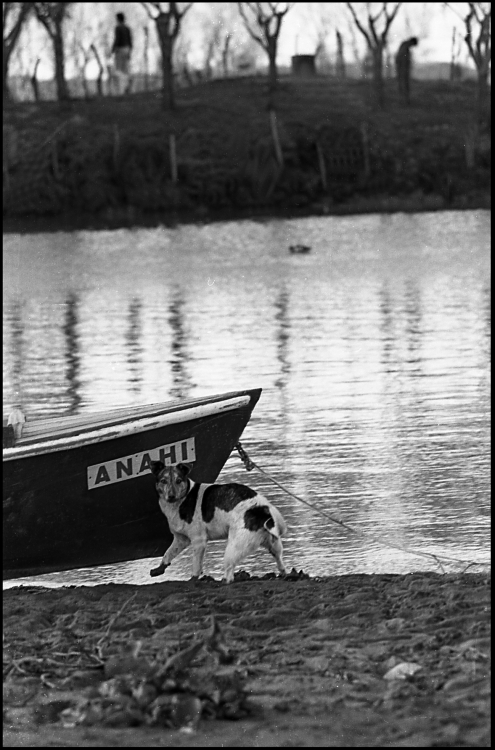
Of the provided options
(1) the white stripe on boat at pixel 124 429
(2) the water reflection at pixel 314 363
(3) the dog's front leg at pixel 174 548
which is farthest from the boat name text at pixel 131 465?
(2) the water reflection at pixel 314 363

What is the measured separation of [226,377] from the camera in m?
15.5

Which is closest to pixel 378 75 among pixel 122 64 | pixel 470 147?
pixel 470 147

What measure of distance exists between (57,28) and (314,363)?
58.6m

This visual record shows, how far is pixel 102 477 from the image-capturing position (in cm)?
771

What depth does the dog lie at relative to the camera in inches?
286

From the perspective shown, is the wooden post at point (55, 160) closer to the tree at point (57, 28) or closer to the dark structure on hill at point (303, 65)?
the tree at point (57, 28)

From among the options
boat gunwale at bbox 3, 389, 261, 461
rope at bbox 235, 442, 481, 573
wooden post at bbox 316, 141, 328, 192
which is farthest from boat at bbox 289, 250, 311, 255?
boat gunwale at bbox 3, 389, 261, 461

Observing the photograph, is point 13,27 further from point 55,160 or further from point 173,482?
point 173,482

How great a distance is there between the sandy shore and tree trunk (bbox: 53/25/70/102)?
64.1 meters

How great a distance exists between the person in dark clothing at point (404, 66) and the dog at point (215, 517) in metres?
66.6

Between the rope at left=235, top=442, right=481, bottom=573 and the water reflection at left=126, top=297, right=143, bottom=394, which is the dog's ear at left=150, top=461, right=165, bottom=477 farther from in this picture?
the water reflection at left=126, top=297, right=143, bottom=394

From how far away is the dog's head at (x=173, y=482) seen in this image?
744 centimetres

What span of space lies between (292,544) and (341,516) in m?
0.68

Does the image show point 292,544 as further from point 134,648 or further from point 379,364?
point 379,364
